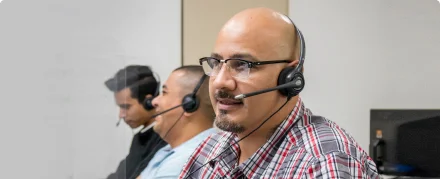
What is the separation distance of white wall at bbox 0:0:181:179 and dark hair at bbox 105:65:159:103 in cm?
6

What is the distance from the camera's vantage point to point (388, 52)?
190cm

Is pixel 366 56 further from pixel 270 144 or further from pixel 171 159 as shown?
pixel 270 144

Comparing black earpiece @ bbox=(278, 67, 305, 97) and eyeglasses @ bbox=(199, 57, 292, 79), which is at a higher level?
eyeglasses @ bbox=(199, 57, 292, 79)

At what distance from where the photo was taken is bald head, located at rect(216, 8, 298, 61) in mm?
913

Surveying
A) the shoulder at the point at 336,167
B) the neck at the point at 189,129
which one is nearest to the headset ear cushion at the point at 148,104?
the neck at the point at 189,129

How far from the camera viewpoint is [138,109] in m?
2.15

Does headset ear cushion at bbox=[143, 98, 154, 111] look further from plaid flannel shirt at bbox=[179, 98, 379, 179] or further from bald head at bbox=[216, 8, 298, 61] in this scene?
bald head at bbox=[216, 8, 298, 61]

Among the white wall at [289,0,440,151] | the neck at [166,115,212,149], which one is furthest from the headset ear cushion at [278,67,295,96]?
the white wall at [289,0,440,151]

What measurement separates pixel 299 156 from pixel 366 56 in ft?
4.07

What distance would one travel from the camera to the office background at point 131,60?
1377 millimetres

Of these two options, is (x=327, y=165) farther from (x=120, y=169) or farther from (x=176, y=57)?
(x=176, y=57)

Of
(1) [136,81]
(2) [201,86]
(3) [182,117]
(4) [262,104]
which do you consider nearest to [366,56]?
(2) [201,86]

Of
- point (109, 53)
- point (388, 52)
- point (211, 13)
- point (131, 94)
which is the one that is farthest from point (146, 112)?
point (388, 52)

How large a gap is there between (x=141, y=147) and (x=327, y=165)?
56.8 inches
